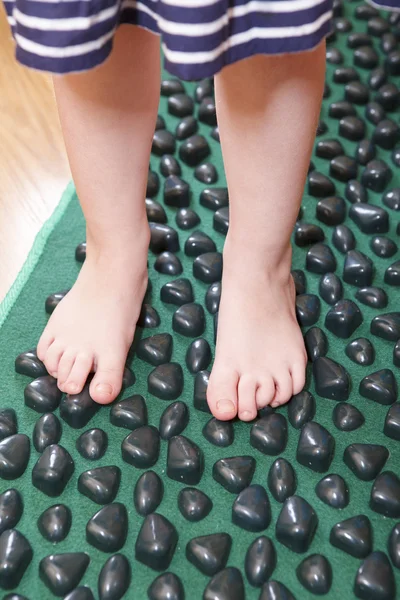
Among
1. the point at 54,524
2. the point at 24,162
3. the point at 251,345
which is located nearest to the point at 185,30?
the point at 251,345

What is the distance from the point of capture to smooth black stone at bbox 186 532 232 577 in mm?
713

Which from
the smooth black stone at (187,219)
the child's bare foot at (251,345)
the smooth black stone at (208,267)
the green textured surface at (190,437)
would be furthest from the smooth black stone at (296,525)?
the smooth black stone at (187,219)

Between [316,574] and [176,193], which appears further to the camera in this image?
[176,193]

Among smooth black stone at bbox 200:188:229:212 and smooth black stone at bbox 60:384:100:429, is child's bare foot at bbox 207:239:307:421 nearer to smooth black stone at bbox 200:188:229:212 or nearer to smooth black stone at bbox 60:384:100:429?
smooth black stone at bbox 60:384:100:429

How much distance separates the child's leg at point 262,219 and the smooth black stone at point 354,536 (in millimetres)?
154

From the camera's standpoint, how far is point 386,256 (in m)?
1.03

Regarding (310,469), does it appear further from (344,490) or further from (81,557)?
(81,557)

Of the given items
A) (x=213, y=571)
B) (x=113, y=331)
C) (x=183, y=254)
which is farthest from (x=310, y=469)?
(x=183, y=254)

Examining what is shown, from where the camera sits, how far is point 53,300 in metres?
0.96

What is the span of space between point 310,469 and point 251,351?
0.14 meters

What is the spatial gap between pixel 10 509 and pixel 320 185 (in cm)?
62

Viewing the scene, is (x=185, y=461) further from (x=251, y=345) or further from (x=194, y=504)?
(x=251, y=345)

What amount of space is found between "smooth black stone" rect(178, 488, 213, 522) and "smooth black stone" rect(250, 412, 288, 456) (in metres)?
0.08

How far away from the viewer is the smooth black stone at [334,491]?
0.77 metres
